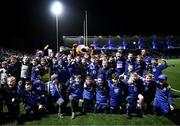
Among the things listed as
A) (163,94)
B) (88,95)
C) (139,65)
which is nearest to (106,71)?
(139,65)

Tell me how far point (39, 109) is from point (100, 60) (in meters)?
4.07

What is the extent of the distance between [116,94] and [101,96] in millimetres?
523

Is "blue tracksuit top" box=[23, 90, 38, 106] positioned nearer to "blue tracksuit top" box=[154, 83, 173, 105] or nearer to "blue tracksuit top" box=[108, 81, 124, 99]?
"blue tracksuit top" box=[108, 81, 124, 99]

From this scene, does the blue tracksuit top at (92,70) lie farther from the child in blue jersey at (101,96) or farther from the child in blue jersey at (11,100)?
the child in blue jersey at (11,100)

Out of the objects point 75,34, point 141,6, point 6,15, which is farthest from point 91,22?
point 6,15

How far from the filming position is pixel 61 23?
5322 centimetres

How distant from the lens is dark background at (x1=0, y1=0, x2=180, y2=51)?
45406mm

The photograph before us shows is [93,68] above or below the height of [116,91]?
above

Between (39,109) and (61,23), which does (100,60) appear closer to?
(39,109)

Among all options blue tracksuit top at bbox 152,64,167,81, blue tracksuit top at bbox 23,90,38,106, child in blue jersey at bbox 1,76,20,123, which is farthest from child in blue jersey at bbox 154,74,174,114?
child in blue jersey at bbox 1,76,20,123

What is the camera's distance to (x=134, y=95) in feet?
37.9

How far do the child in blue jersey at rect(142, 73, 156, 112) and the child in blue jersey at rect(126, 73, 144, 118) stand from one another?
183 millimetres

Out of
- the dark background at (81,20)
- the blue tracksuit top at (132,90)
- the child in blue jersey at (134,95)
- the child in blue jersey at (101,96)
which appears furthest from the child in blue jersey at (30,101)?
the dark background at (81,20)

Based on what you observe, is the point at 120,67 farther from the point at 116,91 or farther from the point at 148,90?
the point at 116,91
